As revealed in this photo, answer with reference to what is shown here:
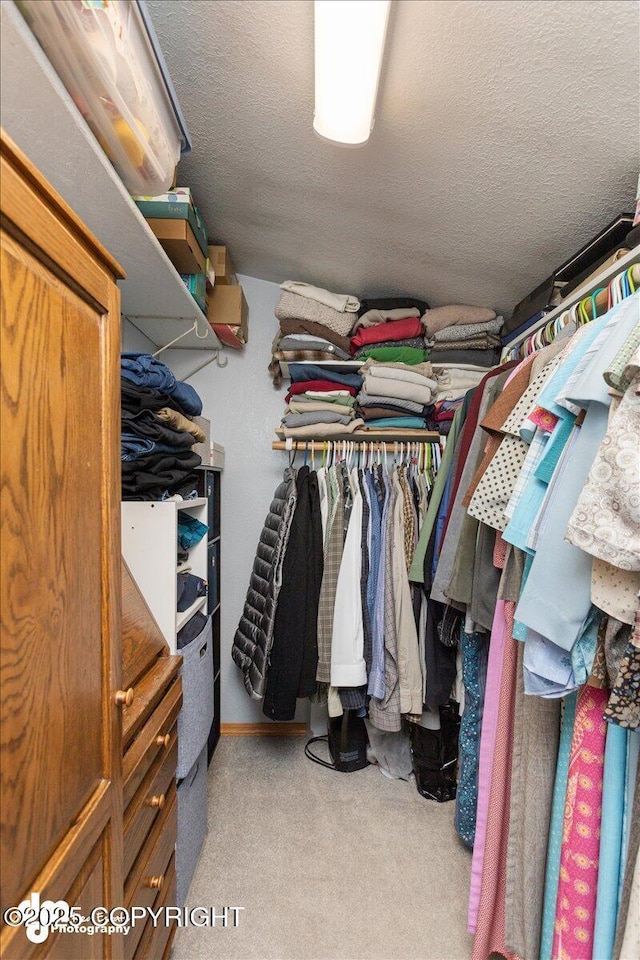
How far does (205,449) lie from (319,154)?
1026 millimetres

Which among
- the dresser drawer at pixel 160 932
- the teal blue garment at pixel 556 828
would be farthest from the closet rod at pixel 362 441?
the dresser drawer at pixel 160 932

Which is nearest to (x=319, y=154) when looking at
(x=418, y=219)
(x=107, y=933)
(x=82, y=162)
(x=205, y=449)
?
(x=418, y=219)

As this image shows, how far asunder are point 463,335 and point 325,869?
2.06 m

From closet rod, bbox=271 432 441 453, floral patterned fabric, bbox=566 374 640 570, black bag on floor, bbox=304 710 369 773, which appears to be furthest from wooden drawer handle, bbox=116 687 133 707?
black bag on floor, bbox=304 710 369 773

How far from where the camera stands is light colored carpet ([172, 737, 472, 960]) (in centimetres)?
129

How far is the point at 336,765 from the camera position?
6.71ft

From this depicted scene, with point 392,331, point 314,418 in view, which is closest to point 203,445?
point 314,418

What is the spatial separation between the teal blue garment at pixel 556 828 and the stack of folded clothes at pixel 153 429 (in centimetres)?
112

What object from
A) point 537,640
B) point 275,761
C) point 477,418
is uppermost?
point 477,418

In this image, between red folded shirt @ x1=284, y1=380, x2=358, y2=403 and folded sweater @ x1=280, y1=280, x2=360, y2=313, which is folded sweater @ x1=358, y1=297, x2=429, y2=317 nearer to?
folded sweater @ x1=280, y1=280, x2=360, y2=313

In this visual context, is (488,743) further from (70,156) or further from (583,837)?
(70,156)

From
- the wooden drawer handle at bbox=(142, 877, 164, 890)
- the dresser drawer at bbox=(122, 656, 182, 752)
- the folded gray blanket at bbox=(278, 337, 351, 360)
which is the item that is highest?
the folded gray blanket at bbox=(278, 337, 351, 360)

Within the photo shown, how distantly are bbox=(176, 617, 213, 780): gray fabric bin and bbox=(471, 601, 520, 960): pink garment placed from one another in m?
0.84

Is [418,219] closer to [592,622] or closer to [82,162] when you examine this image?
[82,162]
